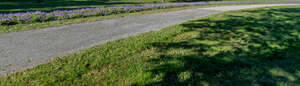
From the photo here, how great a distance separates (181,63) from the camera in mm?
3879

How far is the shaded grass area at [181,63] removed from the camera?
3.26 m

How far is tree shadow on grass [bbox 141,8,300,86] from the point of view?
10.8 feet

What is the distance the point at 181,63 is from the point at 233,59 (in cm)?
113

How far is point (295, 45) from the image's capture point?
5180 mm

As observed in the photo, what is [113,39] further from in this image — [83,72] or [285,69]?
[285,69]

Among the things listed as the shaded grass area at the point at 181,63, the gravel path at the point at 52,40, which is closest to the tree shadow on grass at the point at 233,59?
the shaded grass area at the point at 181,63

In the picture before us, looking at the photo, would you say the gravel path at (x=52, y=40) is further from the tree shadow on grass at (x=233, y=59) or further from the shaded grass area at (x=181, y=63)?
the tree shadow on grass at (x=233, y=59)

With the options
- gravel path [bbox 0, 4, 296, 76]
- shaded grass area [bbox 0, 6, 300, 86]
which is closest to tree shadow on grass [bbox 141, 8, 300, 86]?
shaded grass area [bbox 0, 6, 300, 86]

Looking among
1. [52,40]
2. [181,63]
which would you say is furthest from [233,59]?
[52,40]

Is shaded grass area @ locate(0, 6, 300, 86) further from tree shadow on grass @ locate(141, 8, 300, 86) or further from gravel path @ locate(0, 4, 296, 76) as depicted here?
gravel path @ locate(0, 4, 296, 76)

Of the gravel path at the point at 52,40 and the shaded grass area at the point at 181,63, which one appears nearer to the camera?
the shaded grass area at the point at 181,63

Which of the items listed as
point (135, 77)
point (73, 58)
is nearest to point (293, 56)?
point (135, 77)

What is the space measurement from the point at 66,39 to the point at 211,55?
3892 millimetres

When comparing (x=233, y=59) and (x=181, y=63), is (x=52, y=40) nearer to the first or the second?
(x=181, y=63)
